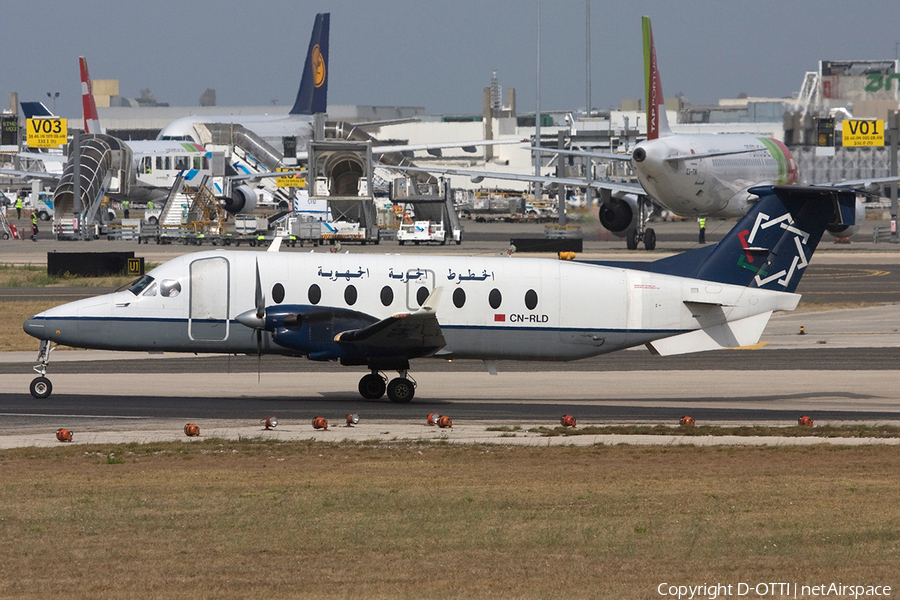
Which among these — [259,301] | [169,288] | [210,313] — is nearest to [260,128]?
[169,288]

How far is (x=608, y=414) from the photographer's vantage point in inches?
813

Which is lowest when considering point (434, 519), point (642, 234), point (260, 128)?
point (434, 519)

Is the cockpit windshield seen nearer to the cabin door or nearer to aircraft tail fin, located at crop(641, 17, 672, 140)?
the cabin door

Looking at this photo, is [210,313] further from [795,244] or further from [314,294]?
[795,244]

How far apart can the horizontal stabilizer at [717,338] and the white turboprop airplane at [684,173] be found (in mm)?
34093

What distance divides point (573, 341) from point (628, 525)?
11.2m

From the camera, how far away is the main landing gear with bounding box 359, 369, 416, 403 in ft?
72.1

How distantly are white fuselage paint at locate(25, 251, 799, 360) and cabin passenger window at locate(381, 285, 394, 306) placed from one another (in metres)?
0.04

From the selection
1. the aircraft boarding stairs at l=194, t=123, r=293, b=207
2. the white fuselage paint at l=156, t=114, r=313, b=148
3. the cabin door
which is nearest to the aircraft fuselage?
the cabin door

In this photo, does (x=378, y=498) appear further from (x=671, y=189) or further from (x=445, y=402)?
(x=671, y=189)

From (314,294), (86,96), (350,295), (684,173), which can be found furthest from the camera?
(86,96)

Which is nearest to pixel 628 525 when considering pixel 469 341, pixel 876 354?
pixel 469 341

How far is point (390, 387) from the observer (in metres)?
22.0

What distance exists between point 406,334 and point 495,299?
88.0 inches
